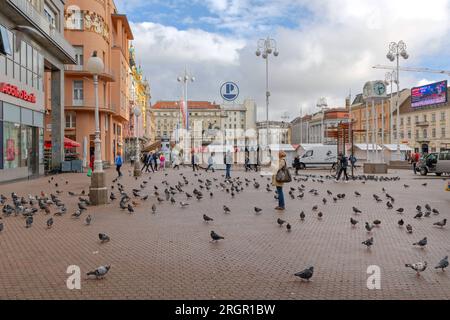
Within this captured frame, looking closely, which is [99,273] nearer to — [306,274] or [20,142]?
[306,274]

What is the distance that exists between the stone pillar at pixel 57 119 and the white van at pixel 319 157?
25.0 m

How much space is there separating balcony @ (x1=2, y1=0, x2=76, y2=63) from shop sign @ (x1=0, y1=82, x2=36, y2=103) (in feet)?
11.3

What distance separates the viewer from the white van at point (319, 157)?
48.7 metres

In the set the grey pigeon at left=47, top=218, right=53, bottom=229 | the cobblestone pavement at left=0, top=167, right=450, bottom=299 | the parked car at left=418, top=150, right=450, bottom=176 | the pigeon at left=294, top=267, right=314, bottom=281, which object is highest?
the parked car at left=418, top=150, right=450, bottom=176

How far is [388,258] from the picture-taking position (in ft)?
23.9

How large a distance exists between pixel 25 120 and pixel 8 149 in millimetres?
2988

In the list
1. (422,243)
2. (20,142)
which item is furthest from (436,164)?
(20,142)

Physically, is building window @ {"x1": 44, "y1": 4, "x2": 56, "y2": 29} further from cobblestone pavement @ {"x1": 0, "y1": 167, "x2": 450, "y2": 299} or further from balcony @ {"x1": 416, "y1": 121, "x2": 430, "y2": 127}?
balcony @ {"x1": 416, "y1": 121, "x2": 430, "y2": 127}

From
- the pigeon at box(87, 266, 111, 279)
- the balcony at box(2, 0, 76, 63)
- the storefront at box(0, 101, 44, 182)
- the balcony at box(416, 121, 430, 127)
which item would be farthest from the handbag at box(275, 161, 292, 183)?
the balcony at box(416, 121, 430, 127)

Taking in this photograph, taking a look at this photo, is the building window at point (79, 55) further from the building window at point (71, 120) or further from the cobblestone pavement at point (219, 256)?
the cobblestone pavement at point (219, 256)

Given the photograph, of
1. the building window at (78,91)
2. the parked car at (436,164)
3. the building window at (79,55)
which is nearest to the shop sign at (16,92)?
the building window at (79,55)

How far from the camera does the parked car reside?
30.5m

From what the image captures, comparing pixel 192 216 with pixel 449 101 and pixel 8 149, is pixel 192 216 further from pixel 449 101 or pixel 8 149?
pixel 449 101

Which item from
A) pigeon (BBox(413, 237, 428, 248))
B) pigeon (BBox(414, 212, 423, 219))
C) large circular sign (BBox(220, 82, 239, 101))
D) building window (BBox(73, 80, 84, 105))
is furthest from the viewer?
building window (BBox(73, 80, 84, 105))
